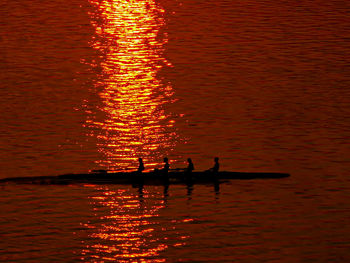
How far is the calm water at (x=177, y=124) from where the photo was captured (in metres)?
52.8

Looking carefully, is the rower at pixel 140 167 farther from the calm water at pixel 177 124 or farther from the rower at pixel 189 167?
the rower at pixel 189 167

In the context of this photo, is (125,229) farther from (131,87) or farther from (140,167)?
(131,87)

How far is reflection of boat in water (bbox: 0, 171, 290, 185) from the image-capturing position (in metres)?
59.5

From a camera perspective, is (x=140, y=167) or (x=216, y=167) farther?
(x=140, y=167)

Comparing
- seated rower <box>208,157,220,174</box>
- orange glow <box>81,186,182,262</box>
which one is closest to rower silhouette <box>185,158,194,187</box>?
seated rower <box>208,157,220,174</box>

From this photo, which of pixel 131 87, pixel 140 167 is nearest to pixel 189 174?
pixel 140 167

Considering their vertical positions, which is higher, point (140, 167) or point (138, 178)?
point (140, 167)

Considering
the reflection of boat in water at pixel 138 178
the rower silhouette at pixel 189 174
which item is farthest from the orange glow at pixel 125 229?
the rower silhouette at pixel 189 174

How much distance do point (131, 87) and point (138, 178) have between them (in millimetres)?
23814

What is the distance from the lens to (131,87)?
8269 cm

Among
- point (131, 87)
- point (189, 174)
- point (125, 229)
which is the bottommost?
point (125, 229)

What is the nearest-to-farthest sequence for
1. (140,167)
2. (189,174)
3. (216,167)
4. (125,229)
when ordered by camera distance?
1. (125,229)
2. (216,167)
3. (140,167)
4. (189,174)

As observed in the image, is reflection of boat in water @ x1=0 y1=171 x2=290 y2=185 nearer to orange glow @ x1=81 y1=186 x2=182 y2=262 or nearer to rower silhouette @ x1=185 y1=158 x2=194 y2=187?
rower silhouette @ x1=185 y1=158 x2=194 y2=187

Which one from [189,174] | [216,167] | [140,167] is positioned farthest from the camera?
[189,174]
